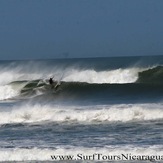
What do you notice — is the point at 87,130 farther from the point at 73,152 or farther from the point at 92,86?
the point at 92,86

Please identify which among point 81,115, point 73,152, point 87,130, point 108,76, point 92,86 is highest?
point 108,76

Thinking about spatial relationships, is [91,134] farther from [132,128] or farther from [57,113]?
[57,113]

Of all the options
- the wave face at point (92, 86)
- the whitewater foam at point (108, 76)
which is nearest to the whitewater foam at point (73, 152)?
the wave face at point (92, 86)

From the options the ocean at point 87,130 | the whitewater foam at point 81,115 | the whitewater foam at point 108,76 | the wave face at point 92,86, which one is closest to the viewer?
the ocean at point 87,130

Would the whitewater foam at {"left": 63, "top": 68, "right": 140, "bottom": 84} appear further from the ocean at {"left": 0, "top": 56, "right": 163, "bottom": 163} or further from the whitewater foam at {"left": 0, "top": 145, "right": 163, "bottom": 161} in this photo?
the whitewater foam at {"left": 0, "top": 145, "right": 163, "bottom": 161}

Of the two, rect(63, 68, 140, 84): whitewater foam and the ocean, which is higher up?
rect(63, 68, 140, 84): whitewater foam

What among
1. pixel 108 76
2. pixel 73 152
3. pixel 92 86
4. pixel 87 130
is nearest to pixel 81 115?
pixel 87 130

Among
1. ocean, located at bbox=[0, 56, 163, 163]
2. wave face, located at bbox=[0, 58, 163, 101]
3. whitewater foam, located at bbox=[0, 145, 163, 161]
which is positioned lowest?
whitewater foam, located at bbox=[0, 145, 163, 161]

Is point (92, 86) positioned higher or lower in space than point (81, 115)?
higher

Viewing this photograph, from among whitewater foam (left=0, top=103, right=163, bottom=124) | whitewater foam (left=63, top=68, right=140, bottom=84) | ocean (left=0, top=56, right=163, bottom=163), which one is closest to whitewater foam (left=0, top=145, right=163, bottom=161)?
ocean (left=0, top=56, right=163, bottom=163)

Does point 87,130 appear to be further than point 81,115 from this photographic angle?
No

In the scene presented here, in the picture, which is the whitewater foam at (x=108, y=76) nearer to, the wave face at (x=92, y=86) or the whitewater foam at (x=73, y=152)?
the wave face at (x=92, y=86)

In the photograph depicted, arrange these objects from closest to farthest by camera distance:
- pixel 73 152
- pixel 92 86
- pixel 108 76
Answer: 1. pixel 73 152
2. pixel 92 86
3. pixel 108 76

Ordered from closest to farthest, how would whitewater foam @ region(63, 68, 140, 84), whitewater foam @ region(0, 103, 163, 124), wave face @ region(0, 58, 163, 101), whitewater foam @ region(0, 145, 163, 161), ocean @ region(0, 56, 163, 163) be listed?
whitewater foam @ region(0, 145, 163, 161), ocean @ region(0, 56, 163, 163), whitewater foam @ region(0, 103, 163, 124), wave face @ region(0, 58, 163, 101), whitewater foam @ region(63, 68, 140, 84)
